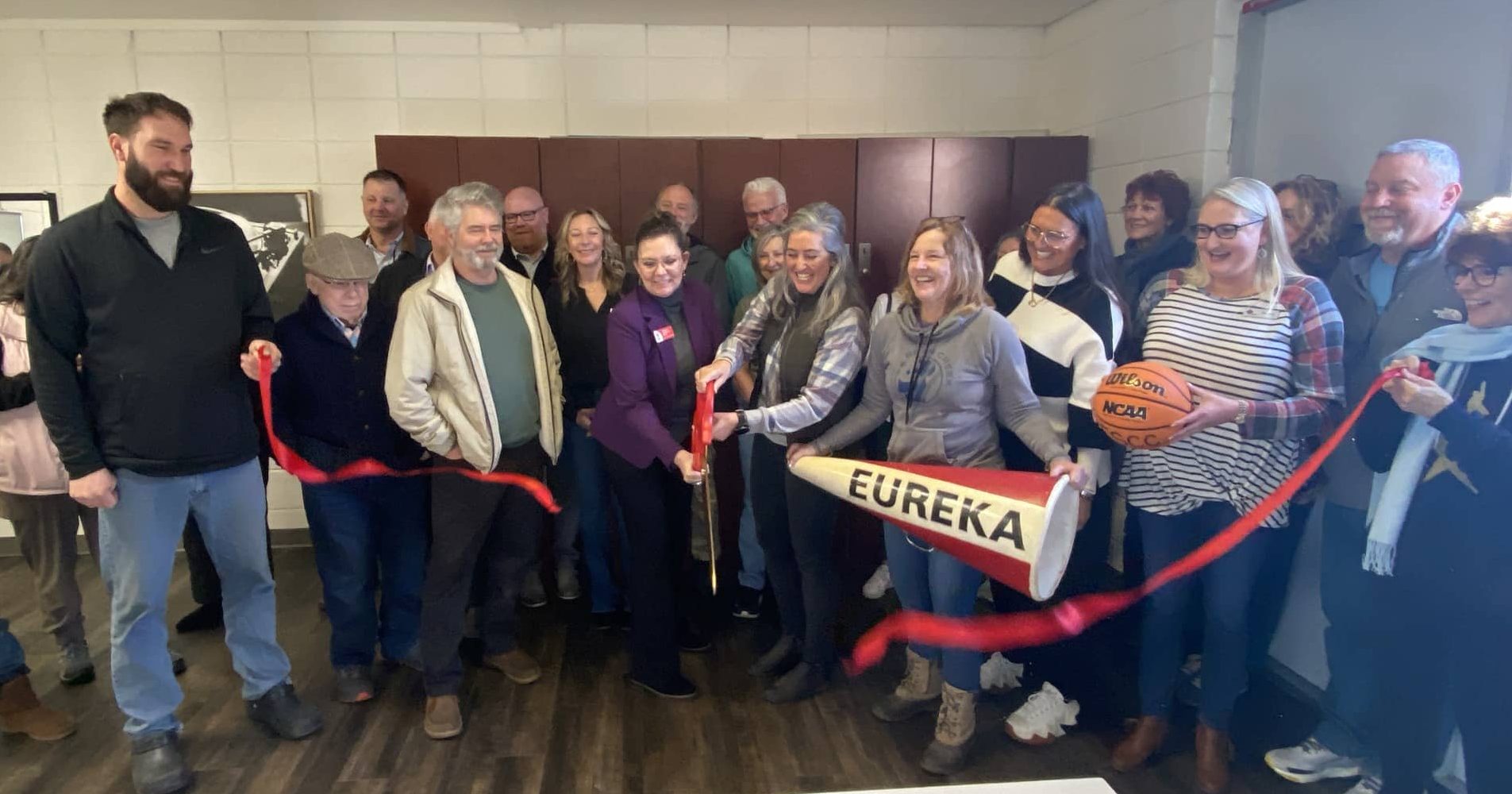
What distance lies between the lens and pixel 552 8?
3979mm

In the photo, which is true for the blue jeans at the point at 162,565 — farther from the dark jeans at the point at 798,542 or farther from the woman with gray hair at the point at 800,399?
the dark jeans at the point at 798,542

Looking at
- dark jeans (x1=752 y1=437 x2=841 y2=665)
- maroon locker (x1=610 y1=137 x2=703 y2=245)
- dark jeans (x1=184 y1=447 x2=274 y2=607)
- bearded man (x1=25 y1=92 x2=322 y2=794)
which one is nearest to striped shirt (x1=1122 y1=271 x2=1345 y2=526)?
dark jeans (x1=752 y1=437 x2=841 y2=665)

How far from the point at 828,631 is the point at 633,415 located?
1.02 meters

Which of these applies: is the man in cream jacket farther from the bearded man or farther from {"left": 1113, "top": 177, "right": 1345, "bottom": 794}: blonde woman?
{"left": 1113, "top": 177, "right": 1345, "bottom": 794}: blonde woman

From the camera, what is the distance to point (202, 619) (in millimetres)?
3521

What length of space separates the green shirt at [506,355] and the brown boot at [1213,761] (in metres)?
2.25

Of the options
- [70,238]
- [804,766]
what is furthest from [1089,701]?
[70,238]

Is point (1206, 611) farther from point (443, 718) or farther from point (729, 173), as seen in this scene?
point (729, 173)

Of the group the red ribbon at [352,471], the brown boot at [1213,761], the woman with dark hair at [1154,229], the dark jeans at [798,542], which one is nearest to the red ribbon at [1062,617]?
the dark jeans at [798,542]

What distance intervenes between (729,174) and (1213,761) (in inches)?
116

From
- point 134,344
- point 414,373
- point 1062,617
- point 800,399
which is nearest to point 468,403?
point 414,373

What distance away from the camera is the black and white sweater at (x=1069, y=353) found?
2.44 metres

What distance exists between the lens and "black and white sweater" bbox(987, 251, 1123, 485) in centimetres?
244

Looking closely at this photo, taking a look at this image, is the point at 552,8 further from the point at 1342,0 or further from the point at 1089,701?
the point at 1089,701
